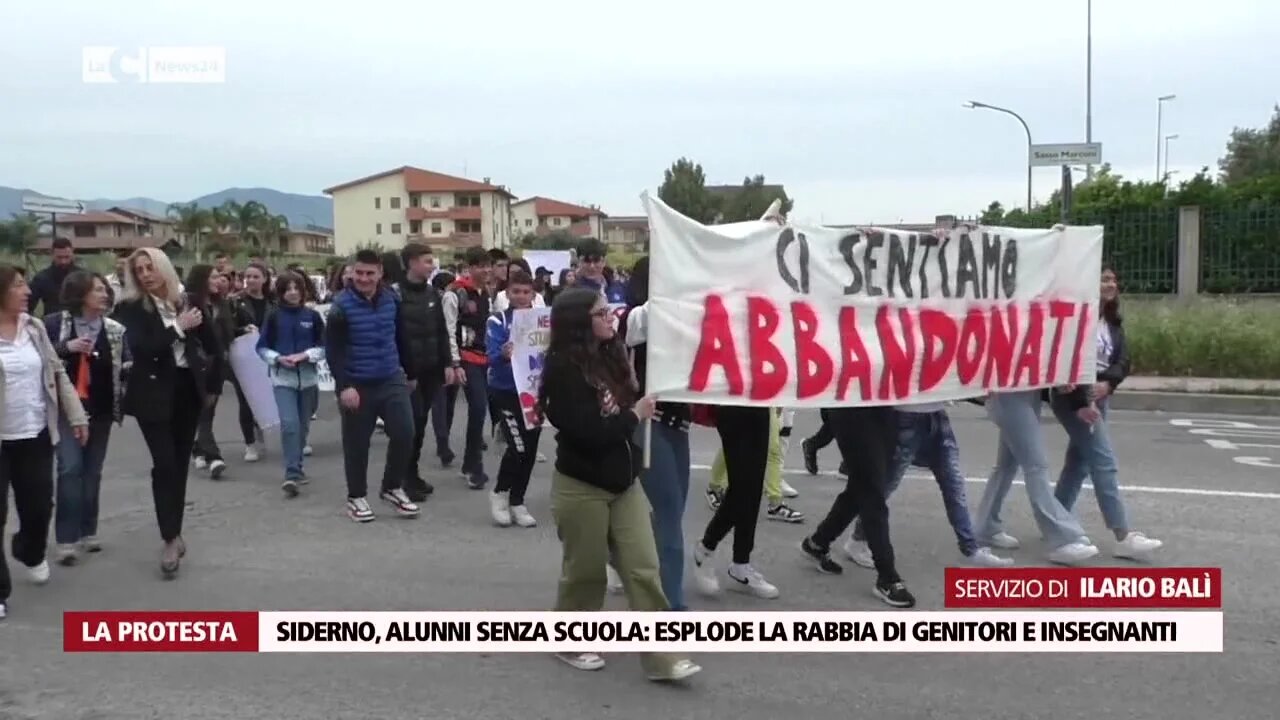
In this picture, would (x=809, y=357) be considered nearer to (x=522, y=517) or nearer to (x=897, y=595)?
(x=897, y=595)

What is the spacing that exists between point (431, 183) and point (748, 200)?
3814cm

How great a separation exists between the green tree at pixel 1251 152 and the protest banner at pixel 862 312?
51.8 metres

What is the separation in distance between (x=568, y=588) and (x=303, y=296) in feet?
16.3

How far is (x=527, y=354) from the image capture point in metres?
7.13

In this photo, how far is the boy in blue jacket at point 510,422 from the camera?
6832 millimetres

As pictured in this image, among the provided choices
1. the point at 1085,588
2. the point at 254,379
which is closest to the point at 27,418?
the point at 254,379

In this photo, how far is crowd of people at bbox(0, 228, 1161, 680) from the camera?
4273 millimetres

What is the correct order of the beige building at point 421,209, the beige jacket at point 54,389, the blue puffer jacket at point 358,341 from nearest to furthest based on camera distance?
the beige jacket at point 54,389, the blue puffer jacket at point 358,341, the beige building at point 421,209

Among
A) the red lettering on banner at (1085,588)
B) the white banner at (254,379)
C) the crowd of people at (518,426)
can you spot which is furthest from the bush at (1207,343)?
the white banner at (254,379)

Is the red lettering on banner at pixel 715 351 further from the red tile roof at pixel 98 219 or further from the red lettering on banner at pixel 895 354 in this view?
the red tile roof at pixel 98 219

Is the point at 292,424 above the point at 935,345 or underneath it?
underneath

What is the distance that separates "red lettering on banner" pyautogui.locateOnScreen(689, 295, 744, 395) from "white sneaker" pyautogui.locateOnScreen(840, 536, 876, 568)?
160 centimetres

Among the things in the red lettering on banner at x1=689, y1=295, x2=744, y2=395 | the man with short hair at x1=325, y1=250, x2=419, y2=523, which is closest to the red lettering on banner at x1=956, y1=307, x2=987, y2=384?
the red lettering on banner at x1=689, y1=295, x2=744, y2=395

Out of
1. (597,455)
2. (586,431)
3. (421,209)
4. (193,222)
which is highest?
(421,209)
